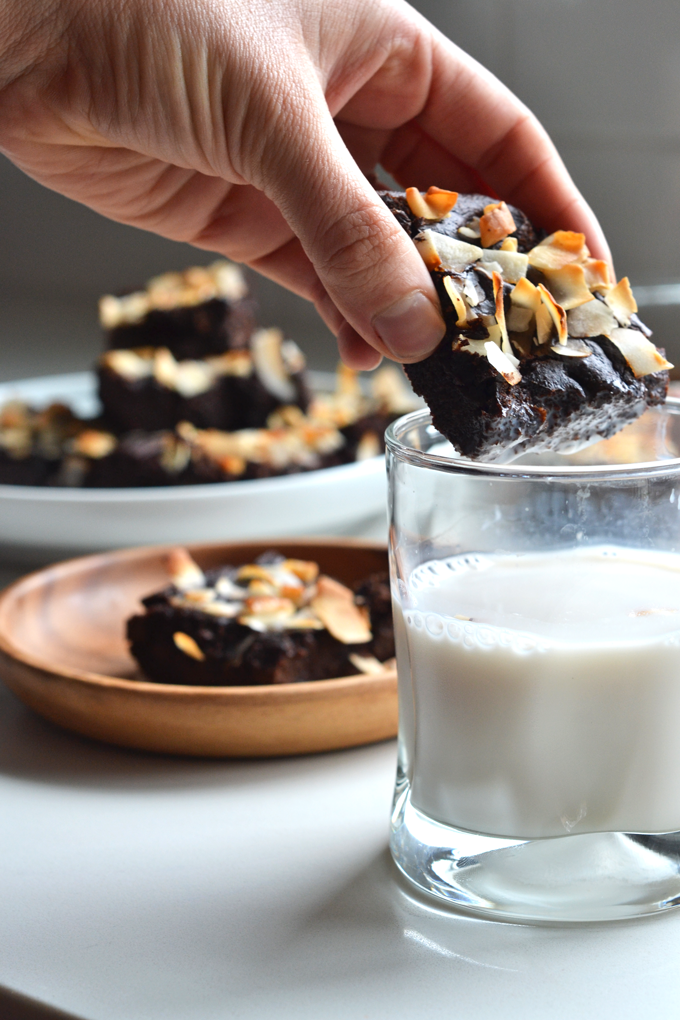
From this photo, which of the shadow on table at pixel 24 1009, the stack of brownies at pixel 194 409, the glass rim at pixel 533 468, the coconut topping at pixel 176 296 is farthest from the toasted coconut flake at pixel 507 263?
the coconut topping at pixel 176 296

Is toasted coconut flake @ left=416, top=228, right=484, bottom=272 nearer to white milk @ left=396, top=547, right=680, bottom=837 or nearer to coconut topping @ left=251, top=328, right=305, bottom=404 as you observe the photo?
white milk @ left=396, top=547, right=680, bottom=837

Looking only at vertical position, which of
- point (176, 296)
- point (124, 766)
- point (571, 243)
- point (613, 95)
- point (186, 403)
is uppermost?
point (613, 95)

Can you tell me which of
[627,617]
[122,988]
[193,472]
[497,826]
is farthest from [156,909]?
[193,472]

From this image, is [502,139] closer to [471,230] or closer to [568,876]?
[471,230]

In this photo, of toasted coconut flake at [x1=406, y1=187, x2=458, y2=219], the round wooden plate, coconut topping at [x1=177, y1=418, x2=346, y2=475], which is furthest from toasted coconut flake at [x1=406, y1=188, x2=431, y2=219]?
coconut topping at [x1=177, y1=418, x2=346, y2=475]

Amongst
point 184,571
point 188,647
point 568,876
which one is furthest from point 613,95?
point 568,876

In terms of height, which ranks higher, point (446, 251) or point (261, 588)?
point (446, 251)
